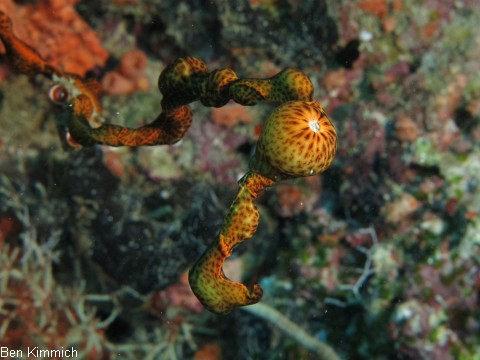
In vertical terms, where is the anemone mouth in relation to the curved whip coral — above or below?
above

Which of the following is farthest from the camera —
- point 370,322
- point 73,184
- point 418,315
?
point 73,184

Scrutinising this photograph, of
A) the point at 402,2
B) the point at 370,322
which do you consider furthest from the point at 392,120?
the point at 370,322

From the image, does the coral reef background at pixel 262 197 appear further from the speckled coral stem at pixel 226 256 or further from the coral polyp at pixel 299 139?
the coral polyp at pixel 299 139

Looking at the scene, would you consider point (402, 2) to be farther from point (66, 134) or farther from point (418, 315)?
point (66, 134)

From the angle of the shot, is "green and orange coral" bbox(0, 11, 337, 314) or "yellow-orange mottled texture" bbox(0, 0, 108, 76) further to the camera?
"yellow-orange mottled texture" bbox(0, 0, 108, 76)

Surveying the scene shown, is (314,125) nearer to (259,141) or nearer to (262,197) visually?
(259,141)

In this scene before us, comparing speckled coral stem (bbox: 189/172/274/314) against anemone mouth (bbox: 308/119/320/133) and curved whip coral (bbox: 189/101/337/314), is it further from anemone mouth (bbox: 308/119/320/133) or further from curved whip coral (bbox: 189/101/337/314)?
anemone mouth (bbox: 308/119/320/133)

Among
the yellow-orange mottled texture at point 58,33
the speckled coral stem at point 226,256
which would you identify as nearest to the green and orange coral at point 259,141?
the speckled coral stem at point 226,256

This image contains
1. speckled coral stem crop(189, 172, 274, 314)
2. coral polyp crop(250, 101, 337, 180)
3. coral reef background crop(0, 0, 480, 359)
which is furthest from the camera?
coral reef background crop(0, 0, 480, 359)

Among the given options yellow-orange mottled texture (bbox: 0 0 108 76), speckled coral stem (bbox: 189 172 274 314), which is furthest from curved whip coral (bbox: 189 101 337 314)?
yellow-orange mottled texture (bbox: 0 0 108 76)
